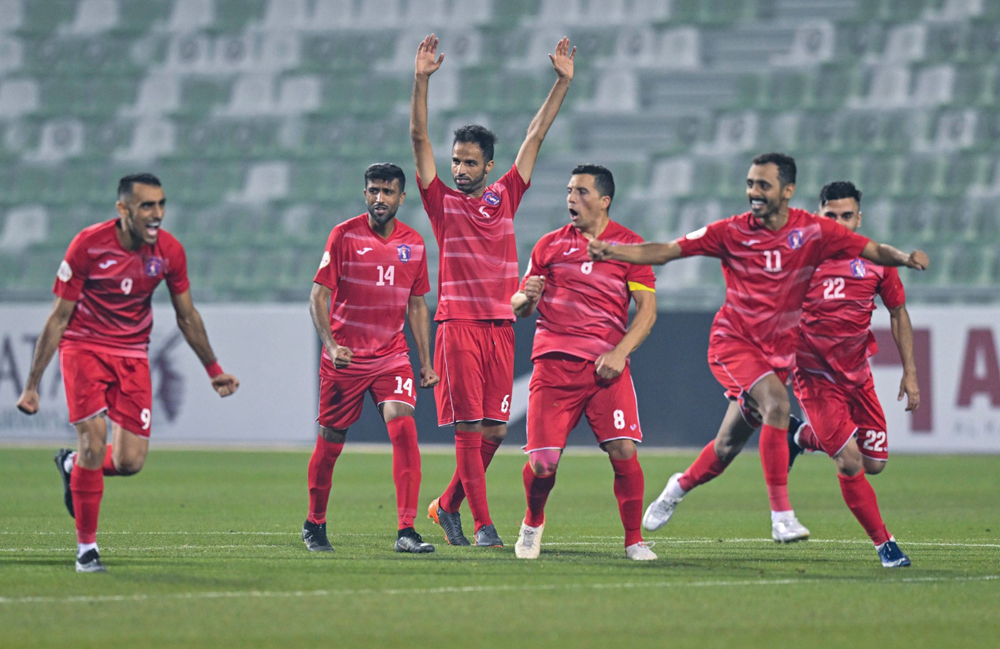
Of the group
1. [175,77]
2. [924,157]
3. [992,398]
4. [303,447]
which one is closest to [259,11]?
[175,77]

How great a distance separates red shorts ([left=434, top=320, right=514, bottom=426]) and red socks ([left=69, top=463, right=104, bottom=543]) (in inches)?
81.7

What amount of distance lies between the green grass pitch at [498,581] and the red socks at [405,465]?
28 centimetres

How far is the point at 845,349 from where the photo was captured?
8.21 metres

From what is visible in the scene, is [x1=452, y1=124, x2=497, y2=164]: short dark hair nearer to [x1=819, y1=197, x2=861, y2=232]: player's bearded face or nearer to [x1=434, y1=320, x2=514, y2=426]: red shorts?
[x1=434, y1=320, x2=514, y2=426]: red shorts

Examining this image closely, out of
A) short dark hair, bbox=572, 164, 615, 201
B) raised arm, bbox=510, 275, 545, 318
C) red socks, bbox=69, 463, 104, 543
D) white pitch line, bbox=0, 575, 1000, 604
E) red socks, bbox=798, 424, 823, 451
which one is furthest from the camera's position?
red socks, bbox=798, 424, 823, 451

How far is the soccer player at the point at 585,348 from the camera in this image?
7.67 meters

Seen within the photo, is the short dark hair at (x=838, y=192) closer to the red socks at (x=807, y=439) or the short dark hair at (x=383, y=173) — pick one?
the red socks at (x=807, y=439)

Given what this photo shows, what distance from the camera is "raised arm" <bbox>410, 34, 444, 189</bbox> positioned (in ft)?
27.1

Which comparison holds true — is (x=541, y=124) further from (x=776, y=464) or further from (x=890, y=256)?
(x=776, y=464)

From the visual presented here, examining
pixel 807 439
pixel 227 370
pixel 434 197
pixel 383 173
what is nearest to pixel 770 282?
pixel 807 439

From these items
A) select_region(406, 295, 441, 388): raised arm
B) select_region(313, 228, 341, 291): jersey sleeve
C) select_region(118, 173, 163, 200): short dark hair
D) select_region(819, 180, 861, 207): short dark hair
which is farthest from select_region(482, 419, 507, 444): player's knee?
select_region(118, 173, 163, 200): short dark hair

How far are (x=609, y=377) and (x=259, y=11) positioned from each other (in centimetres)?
1918

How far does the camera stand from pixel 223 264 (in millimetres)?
22250

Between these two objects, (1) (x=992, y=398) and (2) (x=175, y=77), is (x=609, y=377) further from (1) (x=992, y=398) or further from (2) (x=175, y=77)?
(2) (x=175, y=77)
